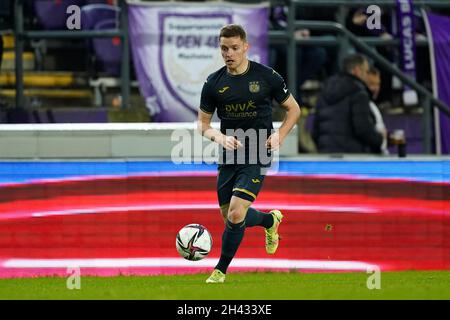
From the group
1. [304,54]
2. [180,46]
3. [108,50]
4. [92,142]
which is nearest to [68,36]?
[108,50]

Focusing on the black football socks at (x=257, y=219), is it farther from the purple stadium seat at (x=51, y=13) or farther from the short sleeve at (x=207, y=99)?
the purple stadium seat at (x=51, y=13)

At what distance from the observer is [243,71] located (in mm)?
11578

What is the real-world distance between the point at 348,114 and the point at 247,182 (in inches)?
134

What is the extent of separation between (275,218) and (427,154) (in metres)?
3.58

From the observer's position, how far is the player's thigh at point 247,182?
1156 cm

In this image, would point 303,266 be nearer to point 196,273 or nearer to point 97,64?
point 196,273

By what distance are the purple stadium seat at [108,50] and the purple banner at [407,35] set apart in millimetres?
3283

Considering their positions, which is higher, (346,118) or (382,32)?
(382,32)

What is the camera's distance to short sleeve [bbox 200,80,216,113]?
38.1ft

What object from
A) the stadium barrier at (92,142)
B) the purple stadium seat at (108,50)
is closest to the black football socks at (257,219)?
the stadium barrier at (92,142)

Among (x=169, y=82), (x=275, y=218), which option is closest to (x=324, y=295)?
(x=275, y=218)

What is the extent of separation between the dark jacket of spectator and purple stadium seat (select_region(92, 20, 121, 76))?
2624 millimetres

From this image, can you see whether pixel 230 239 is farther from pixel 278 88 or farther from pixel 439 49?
pixel 439 49

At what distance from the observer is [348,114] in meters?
14.7
